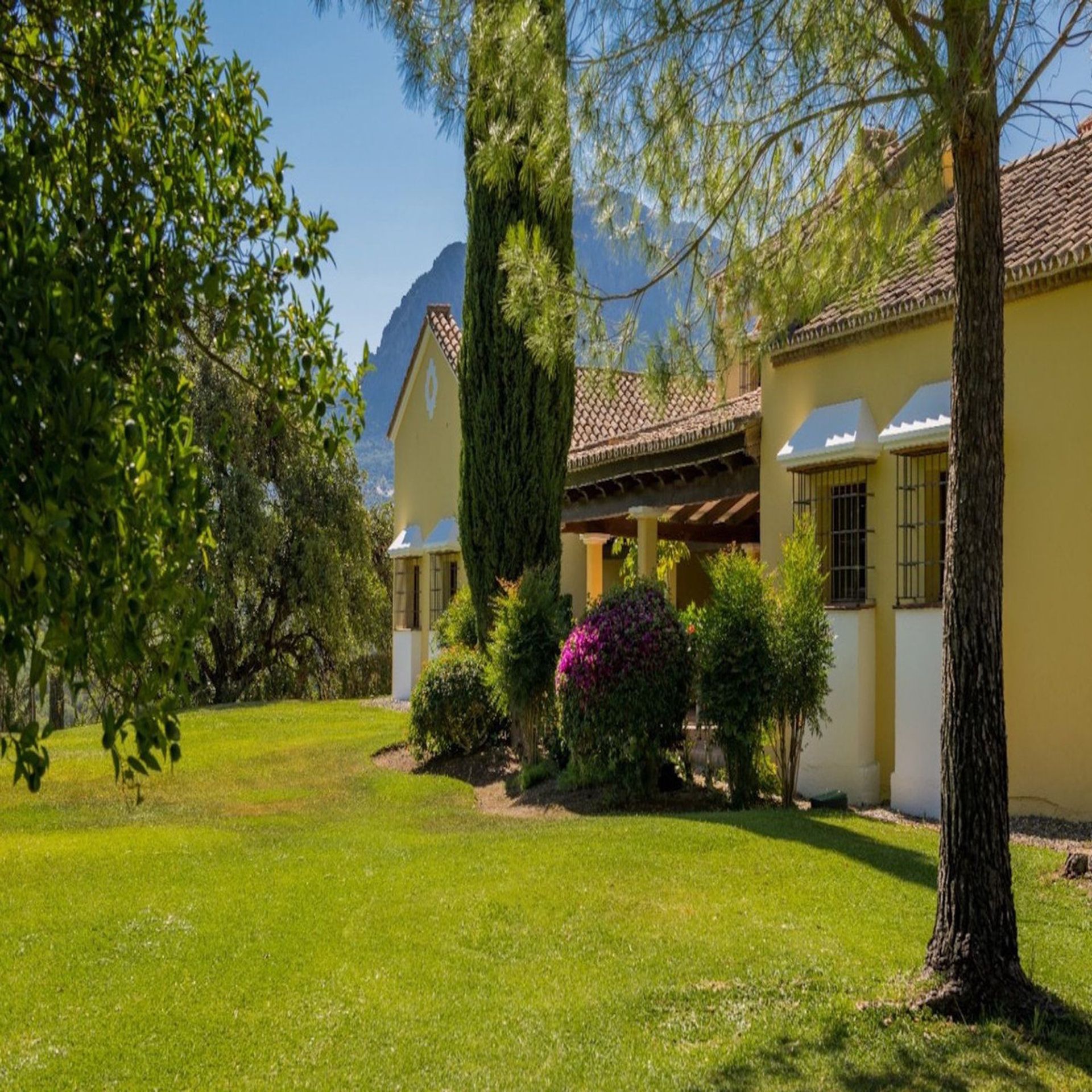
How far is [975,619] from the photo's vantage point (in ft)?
17.3

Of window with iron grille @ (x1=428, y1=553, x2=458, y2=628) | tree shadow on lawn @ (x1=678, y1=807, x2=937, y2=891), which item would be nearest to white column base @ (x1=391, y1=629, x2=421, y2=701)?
window with iron grille @ (x1=428, y1=553, x2=458, y2=628)

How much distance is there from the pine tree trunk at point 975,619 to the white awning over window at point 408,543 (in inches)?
722

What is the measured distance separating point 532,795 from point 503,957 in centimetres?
563

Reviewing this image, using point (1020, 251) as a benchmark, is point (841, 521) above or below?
below

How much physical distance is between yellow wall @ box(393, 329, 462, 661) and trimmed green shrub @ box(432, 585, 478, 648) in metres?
4.90

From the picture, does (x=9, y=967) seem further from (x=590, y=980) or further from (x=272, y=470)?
(x=272, y=470)

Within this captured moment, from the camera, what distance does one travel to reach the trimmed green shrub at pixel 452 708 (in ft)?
46.3

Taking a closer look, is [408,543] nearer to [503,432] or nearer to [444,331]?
[444,331]

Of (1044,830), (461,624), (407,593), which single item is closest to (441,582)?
(407,593)

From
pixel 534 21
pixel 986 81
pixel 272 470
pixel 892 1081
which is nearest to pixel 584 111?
pixel 534 21

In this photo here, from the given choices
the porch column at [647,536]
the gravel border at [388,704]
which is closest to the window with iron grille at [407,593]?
the gravel border at [388,704]

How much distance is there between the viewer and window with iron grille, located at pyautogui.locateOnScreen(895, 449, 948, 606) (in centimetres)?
1103

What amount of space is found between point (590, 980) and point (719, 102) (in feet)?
14.4

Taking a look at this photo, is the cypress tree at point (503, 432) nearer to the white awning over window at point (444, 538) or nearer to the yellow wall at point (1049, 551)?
the yellow wall at point (1049, 551)
